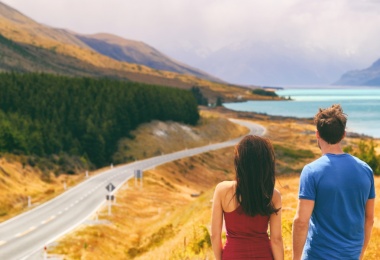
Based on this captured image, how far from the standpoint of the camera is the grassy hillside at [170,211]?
16141 mm

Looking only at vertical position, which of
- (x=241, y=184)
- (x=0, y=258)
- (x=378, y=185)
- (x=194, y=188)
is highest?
(x=241, y=184)

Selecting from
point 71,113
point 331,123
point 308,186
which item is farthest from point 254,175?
point 71,113

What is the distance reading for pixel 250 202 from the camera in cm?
575

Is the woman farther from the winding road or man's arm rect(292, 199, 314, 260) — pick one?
the winding road

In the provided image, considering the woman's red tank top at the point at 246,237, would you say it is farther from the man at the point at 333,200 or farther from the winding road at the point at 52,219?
the winding road at the point at 52,219

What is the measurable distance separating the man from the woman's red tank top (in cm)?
42

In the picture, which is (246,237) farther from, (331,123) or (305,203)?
(331,123)

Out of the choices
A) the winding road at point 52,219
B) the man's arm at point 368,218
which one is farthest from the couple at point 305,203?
the winding road at point 52,219

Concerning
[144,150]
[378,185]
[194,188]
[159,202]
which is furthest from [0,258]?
[144,150]

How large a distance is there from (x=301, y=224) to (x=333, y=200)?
0.45m

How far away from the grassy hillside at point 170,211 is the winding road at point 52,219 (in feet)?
4.31

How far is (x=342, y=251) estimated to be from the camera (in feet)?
18.9

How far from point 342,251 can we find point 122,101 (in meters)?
97.5

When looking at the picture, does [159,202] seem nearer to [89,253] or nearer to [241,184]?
[89,253]
